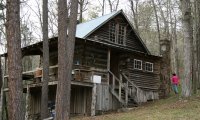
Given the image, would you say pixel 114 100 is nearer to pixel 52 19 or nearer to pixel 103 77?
pixel 103 77

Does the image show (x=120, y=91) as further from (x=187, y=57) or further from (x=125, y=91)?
(x=187, y=57)

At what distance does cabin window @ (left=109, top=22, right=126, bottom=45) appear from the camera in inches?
1064

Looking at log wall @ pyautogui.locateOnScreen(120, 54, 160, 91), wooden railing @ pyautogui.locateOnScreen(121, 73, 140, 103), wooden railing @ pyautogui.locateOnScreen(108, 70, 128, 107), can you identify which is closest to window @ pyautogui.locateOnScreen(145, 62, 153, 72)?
log wall @ pyautogui.locateOnScreen(120, 54, 160, 91)

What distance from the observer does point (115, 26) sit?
27391 millimetres

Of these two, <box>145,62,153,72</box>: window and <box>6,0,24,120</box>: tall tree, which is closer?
<box>6,0,24,120</box>: tall tree

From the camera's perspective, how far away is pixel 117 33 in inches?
1080

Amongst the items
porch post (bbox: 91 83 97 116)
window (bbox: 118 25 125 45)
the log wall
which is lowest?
porch post (bbox: 91 83 97 116)

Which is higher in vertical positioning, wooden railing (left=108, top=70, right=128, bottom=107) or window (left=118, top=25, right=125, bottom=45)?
window (left=118, top=25, right=125, bottom=45)

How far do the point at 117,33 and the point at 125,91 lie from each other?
6.06 m

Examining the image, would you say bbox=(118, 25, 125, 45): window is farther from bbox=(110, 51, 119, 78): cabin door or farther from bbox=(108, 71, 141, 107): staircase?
bbox=(108, 71, 141, 107): staircase

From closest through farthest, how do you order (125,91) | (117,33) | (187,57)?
(187,57)
(125,91)
(117,33)

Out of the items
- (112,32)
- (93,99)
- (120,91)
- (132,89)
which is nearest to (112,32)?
(112,32)

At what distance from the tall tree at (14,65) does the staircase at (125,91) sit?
1218 cm

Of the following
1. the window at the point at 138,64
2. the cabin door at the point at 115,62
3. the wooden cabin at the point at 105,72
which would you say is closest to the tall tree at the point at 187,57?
the wooden cabin at the point at 105,72
